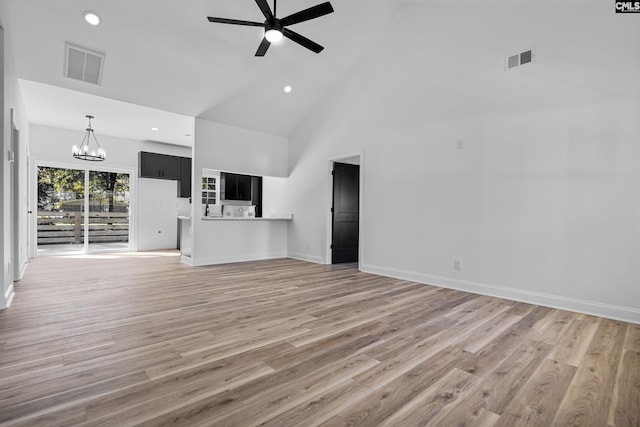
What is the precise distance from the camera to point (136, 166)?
26.1 feet

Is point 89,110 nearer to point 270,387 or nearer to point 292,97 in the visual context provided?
point 292,97

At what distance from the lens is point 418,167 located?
4.70m

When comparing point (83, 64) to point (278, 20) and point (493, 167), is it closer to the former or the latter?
point (278, 20)

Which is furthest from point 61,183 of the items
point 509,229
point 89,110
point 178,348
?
point 509,229

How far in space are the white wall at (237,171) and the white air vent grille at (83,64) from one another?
5.44ft

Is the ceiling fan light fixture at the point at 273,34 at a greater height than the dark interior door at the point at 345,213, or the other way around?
the ceiling fan light fixture at the point at 273,34

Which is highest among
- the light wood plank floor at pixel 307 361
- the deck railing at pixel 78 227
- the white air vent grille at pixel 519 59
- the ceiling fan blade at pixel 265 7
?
the ceiling fan blade at pixel 265 7

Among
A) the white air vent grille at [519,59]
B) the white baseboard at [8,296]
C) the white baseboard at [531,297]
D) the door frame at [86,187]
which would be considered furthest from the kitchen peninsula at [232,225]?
the white air vent grille at [519,59]

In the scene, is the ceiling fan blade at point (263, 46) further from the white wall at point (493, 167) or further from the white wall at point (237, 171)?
the white wall at point (237, 171)

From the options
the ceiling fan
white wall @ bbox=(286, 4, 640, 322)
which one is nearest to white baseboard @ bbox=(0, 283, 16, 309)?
the ceiling fan

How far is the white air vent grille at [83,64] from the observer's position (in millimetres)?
3980

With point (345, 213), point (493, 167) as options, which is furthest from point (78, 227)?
point (493, 167)

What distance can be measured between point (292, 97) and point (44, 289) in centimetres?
473

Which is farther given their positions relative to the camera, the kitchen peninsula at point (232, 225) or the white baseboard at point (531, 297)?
the kitchen peninsula at point (232, 225)
